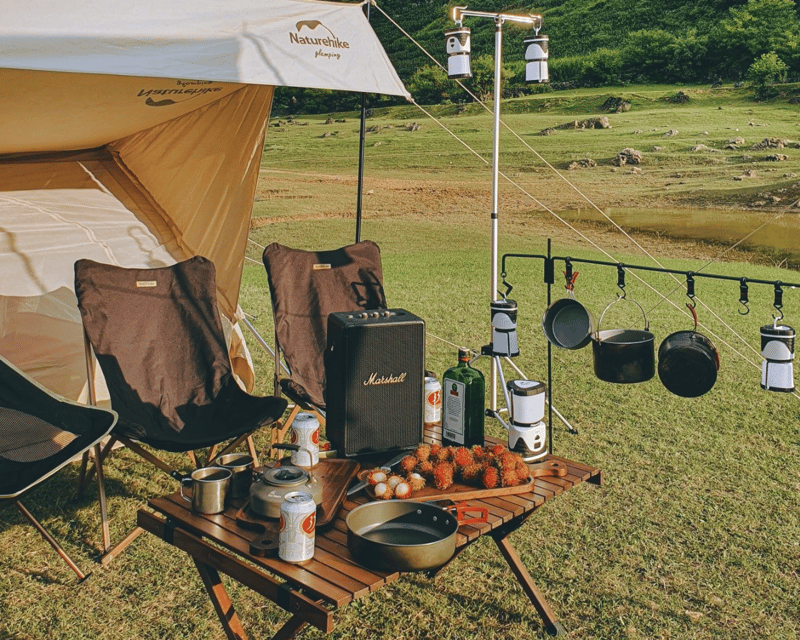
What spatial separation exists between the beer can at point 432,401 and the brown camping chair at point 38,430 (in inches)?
38.4

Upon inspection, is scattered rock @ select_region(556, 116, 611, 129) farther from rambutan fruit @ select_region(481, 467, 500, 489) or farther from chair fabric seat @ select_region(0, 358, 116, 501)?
rambutan fruit @ select_region(481, 467, 500, 489)

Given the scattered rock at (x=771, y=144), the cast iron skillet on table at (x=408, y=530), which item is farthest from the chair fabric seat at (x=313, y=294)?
the scattered rock at (x=771, y=144)

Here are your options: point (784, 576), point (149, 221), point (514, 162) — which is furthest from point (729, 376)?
point (514, 162)

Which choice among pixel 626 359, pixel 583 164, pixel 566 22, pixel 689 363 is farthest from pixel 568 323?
pixel 566 22

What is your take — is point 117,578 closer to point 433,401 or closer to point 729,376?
point 433,401

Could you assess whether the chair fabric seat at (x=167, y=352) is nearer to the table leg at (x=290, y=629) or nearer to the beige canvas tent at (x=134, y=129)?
the beige canvas tent at (x=134, y=129)

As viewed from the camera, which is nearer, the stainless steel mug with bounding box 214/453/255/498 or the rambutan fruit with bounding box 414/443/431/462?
the stainless steel mug with bounding box 214/453/255/498

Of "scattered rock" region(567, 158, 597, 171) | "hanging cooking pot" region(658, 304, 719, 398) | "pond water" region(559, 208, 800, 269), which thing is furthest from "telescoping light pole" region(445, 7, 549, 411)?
"scattered rock" region(567, 158, 597, 171)

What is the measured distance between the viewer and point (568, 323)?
287 cm

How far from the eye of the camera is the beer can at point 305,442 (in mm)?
2037

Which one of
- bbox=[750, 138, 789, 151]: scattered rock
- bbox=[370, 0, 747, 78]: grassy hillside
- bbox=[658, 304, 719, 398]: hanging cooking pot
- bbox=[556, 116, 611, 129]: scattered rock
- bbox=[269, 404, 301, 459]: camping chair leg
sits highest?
bbox=[370, 0, 747, 78]: grassy hillside

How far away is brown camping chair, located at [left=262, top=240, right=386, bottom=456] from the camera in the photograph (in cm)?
343

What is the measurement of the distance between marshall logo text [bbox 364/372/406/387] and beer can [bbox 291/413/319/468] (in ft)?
0.58

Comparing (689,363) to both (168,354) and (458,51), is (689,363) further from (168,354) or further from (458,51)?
(168,354)
